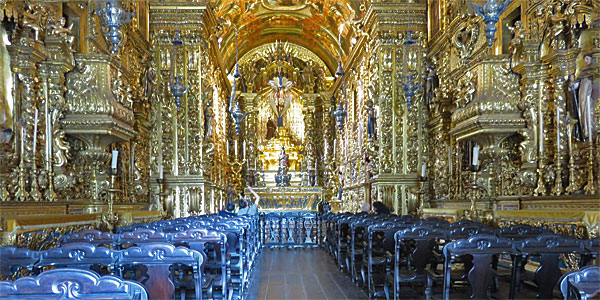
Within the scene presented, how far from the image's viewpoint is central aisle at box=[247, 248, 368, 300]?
724cm

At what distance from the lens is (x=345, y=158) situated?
2370 centimetres

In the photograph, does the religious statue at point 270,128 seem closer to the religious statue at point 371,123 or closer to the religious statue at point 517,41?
the religious statue at point 371,123

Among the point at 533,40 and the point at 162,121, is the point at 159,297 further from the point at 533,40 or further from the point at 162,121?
the point at 162,121

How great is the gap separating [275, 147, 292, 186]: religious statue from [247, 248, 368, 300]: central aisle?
12786 mm

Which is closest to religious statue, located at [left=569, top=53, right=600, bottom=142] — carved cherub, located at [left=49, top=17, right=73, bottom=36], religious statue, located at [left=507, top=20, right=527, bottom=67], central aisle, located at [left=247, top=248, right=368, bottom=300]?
religious statue, located at [left=507, top=20, right=527, bottom=67]

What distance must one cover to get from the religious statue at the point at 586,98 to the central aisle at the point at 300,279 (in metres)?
4.11

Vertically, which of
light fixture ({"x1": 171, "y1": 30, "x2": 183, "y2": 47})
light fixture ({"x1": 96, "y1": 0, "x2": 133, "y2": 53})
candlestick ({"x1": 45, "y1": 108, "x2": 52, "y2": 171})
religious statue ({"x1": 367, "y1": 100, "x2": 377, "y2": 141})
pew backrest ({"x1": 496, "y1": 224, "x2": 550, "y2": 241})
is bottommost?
pew backrest ({"x1": 496, "y1": 224, "x2": 550, "y2": 241})

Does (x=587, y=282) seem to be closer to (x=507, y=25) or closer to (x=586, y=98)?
(x=586, y=98)

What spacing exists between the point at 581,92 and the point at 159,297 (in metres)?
6.86

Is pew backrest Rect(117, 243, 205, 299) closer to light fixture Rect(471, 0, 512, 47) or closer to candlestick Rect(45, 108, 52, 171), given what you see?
light fixture Rect(471, 0, 512, 47)

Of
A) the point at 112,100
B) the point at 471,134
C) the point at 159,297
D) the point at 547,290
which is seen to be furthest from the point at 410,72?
the point at 159,297

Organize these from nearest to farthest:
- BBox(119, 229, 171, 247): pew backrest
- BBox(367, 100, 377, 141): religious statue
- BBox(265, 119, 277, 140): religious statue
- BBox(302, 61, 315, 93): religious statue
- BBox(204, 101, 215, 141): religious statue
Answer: BBox(119, 229, 171, 247): pew backrest → BBox(204, 101, 215, 141): religious statue → BBox(367, 100, 377, 141): religious statue → BBox(302, 61, 315, 93): religious statue → BBox(265, 119, 277, 140): religious statue

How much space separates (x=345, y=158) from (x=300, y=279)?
50.3ft

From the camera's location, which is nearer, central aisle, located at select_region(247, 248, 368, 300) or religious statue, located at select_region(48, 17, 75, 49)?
central aisle, located at select_region(247, 248, 368, 300)
